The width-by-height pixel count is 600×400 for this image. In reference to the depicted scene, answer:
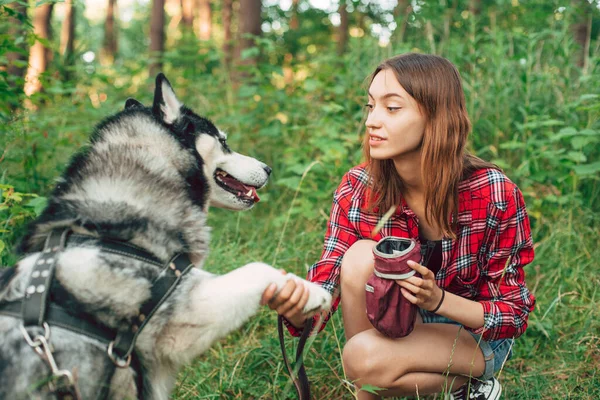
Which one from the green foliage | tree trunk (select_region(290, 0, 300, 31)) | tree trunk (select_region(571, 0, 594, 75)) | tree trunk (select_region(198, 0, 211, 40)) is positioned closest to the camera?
the green foliage

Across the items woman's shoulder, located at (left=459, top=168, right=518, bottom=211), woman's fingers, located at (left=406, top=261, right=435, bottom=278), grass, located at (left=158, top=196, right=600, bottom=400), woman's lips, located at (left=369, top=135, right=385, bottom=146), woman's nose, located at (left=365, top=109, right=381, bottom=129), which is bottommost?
grass, located at (left=158, top=196, right=600, bottom=400)

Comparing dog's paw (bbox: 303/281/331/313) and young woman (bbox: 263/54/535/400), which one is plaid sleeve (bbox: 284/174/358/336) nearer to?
young woman (bbox: 263/54/535/400)

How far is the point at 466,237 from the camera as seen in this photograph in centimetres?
211

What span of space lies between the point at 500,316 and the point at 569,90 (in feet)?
10.1

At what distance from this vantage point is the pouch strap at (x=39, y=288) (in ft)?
4.82

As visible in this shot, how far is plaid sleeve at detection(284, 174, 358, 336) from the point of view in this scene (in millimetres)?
2191

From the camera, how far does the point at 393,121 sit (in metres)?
2.06

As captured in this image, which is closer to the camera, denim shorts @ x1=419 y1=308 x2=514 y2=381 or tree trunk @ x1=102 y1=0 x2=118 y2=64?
denim shorts @ x1=419 y1=308 x2=514 y2=381

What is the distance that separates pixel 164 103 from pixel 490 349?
5.56 ft

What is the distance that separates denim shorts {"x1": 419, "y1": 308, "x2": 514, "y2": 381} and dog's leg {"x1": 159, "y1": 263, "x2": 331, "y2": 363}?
37.6 inches

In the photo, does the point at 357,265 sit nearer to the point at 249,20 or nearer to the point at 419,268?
the point at 419,268

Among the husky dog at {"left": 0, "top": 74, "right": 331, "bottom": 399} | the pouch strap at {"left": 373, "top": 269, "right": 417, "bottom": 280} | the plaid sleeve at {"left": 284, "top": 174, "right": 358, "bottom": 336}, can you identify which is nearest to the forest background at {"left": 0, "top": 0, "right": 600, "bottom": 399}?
the plaid sleeve at {"left": 284, "top": 174, "right": 358, "bottom": 336}

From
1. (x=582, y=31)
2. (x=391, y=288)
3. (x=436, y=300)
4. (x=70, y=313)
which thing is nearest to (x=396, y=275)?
(x=391, y=288)

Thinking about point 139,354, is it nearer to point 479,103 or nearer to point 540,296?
point 540,296
